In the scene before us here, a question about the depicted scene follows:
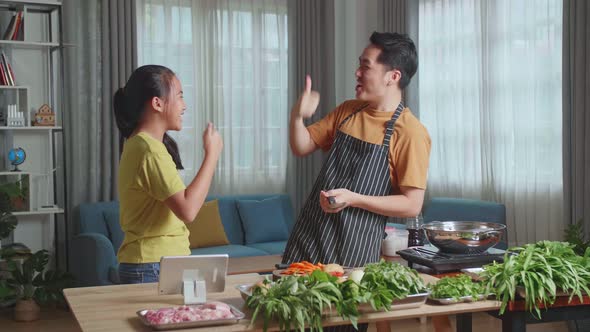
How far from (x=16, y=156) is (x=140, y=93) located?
3497 millimetres

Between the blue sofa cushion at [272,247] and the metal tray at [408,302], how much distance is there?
3.86 metres

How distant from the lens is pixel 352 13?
23.0 ft

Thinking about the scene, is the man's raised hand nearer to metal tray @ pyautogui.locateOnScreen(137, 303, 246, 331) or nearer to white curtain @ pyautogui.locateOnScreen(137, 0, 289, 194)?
metal tray @ pyautogui.locateOnScreen(137, 303, 246, 331)

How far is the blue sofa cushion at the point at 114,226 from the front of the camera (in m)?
5.61

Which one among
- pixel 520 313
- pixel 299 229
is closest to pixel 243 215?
pixel 299 229

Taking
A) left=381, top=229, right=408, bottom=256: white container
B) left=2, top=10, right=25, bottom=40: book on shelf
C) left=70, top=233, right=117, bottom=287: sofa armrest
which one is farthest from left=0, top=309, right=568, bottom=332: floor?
left=2, top=10, right=25, bottom=40: book on shelf

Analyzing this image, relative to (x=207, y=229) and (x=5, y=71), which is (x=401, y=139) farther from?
(x=5, y=71)

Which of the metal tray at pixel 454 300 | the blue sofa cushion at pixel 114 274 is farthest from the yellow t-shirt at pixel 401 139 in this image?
the blue sofa cushion at pixel 114 274

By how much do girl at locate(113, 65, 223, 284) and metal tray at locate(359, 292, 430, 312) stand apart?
1.90 ft

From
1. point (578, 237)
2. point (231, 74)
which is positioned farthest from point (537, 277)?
point (231, 74)

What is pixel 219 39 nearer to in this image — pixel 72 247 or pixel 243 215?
pixel 243 215

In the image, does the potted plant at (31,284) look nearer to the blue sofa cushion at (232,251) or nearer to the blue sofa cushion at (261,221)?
the blue sofa cushion at (232,251)

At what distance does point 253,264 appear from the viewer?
5164 millimetres

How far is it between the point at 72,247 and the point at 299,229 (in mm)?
3364
